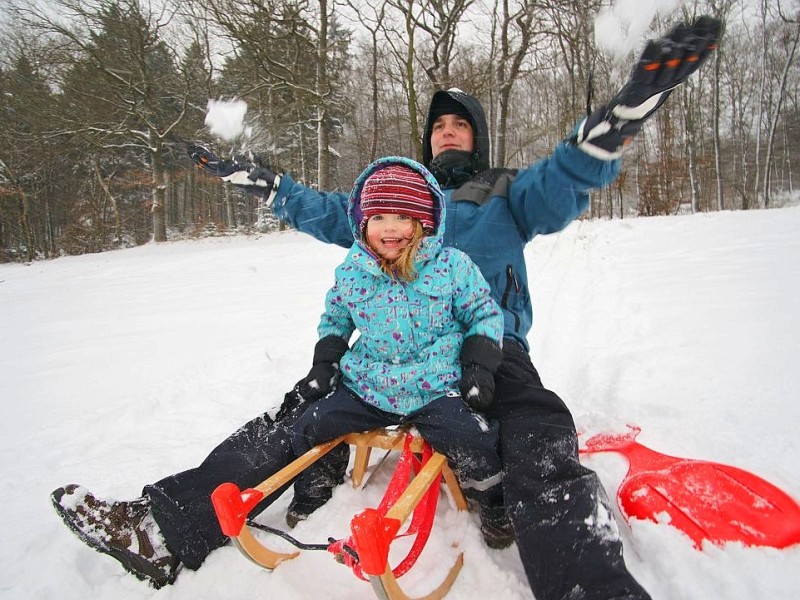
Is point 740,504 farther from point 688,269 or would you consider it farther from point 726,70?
point 726,70

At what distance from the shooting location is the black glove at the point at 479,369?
158cm

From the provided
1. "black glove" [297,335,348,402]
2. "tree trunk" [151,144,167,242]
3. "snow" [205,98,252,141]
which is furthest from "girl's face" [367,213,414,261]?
"tree trunk" [151,144,167,242]

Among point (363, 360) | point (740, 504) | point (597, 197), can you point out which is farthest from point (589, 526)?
point (597, 197)

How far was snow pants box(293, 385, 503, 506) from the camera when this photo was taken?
150 cm

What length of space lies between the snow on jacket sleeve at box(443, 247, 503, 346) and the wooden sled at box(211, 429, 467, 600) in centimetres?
48

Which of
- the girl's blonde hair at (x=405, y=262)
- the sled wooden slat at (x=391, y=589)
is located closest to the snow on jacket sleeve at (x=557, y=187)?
the girl's blonde hair at (x=405, y=262)

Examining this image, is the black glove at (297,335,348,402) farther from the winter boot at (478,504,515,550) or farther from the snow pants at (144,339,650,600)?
the winter boot at (478,504,515,550)

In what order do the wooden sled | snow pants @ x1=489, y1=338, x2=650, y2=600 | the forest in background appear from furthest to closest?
the forest in background → snow pants @ x1=489, y1=338, x2=650, y2=600 → the wooden sled

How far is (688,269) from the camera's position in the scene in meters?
4.93

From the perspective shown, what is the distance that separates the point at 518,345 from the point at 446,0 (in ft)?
39.0

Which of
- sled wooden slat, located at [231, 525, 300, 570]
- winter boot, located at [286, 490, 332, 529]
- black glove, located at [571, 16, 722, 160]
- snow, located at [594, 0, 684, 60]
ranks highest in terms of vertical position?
snow, located at [594, 0, 684, 60]

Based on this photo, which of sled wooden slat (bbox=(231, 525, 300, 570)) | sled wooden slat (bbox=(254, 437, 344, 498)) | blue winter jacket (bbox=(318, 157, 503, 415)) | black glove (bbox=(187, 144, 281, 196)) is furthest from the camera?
black glove (bbox=(187, 144, 281, 196))

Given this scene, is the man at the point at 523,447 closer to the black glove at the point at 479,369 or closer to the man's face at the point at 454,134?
the black glove at the point at 479,369

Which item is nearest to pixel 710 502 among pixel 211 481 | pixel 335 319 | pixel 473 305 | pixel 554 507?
pixel 554 507
